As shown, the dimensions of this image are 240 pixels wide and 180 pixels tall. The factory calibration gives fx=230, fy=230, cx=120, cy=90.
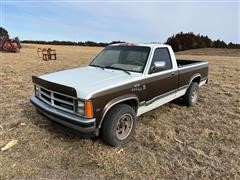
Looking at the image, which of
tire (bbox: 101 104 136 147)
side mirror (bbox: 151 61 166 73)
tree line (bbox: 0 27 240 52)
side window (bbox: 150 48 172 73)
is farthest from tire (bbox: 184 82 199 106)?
tree line (bbox: 0 27 240 52)

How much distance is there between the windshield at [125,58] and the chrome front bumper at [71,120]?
1520 mm

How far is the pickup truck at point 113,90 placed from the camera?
3406 mm

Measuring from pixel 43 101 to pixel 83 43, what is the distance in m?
86.5

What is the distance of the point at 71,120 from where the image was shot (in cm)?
344

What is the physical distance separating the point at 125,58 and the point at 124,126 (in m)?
1.52

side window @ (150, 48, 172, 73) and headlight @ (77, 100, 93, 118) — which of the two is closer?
headlight @ (77, 100, 93, 118)

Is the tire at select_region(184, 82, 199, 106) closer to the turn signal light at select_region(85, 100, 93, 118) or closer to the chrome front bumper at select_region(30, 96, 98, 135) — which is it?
the chrome front bumper at select_region(30, 96, 98, 135)

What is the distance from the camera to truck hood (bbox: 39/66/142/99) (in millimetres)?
3393

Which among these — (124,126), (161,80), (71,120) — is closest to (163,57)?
(161,80)

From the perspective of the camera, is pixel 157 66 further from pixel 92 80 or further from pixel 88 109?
pixel 88 109

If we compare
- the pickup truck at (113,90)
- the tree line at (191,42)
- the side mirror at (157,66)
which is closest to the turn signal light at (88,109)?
the pickup truck at (113,90)

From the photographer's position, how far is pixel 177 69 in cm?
526

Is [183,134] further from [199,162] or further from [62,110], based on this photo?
[62,110]

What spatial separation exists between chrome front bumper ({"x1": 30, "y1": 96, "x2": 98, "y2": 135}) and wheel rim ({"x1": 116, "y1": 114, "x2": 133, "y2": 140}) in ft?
1.75
